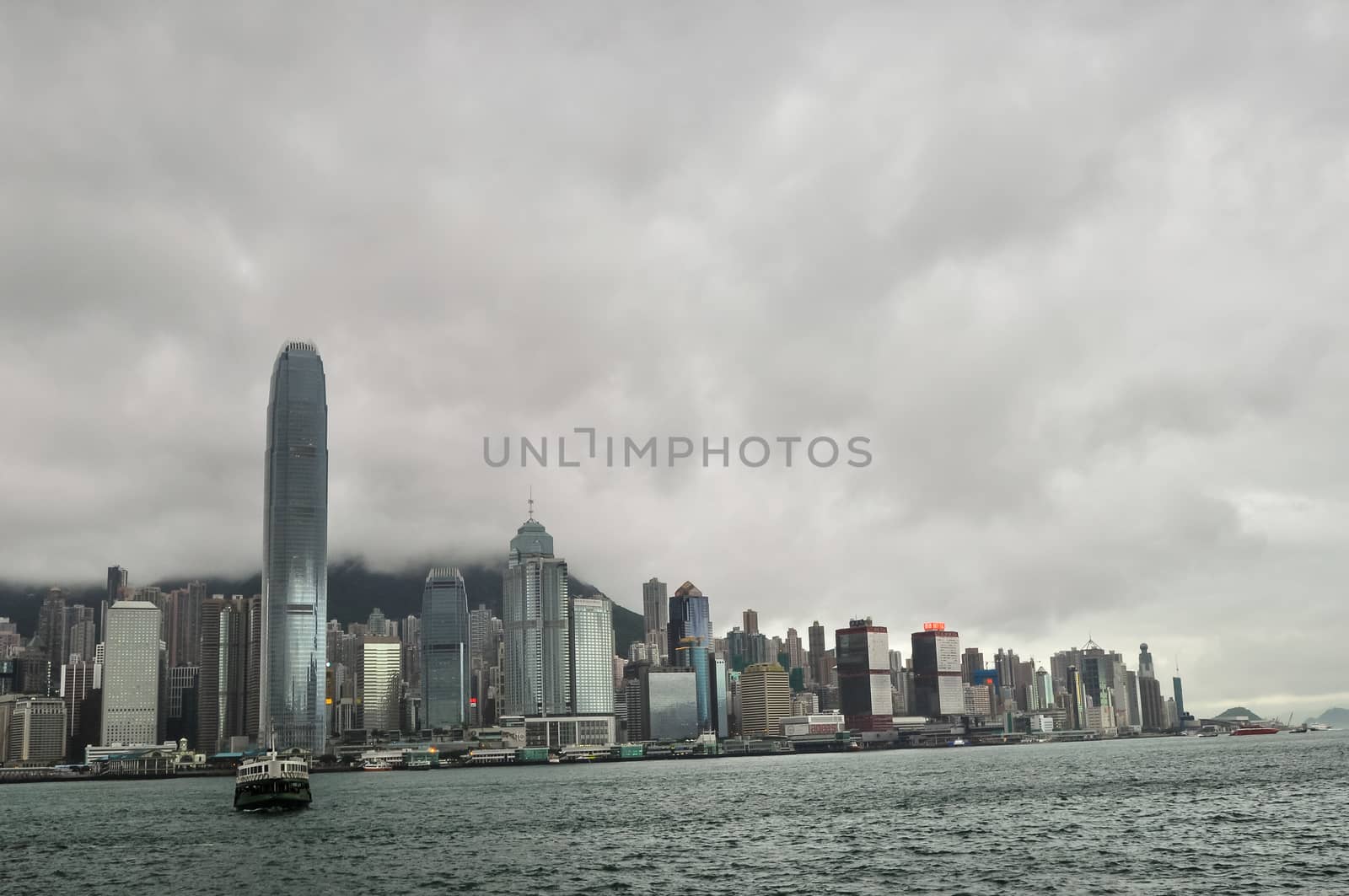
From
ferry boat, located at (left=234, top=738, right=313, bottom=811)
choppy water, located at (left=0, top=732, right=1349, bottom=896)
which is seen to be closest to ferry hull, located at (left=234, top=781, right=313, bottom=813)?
ferry boat, located at (left=234, top=738, right=313, bottom=811)

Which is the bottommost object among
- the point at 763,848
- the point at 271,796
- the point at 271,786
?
the point at 271,796

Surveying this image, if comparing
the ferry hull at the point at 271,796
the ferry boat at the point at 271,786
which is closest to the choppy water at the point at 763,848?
the ferry hull at the point at 271,796

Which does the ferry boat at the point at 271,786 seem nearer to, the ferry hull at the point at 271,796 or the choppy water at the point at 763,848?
the ferry hull at the point at 271,796

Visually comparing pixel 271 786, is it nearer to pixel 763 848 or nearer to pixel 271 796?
pixel 271 796

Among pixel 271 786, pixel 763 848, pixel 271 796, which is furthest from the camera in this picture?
pixel 271 786

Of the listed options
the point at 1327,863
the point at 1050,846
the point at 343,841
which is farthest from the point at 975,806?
the point at 343,841

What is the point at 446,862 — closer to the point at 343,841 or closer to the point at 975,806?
the point at 343,841

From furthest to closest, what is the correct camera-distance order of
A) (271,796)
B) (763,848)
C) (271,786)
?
1. (271,786)
2. (271,796)
3. (763,848)

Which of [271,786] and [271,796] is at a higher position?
[271,786]

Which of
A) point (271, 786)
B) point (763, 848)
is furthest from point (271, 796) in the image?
point (763, 848)
